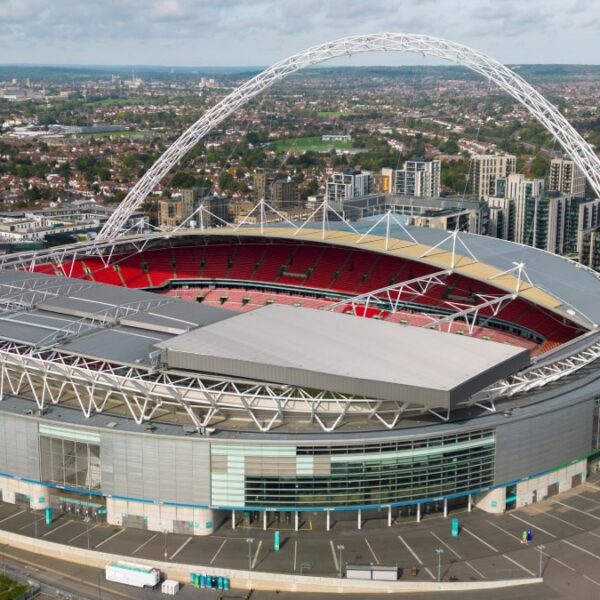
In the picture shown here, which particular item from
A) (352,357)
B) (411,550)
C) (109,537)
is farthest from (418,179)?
(109,537)

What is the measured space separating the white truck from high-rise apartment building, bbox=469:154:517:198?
87.1m

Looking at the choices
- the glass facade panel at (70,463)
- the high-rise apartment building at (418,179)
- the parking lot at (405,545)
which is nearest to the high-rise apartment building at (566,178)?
the high-rise apartment building at (418,179)

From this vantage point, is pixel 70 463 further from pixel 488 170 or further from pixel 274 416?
pixel 488 170

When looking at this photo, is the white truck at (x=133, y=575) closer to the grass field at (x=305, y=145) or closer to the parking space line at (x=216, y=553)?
the parking space line at (x=216, y=553)

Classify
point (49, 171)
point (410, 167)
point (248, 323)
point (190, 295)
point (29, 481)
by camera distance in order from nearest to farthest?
point (29, 481) < point (248, 323) < point (190, 295) < point (410, 167) < point (49, 171)

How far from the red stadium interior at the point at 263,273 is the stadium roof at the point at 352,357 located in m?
17.9

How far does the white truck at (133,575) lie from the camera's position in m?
29.5

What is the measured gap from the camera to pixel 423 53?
48625 millimetres

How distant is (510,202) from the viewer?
286 feet

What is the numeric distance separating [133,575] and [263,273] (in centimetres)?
3336

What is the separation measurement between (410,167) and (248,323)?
77641 millimetres

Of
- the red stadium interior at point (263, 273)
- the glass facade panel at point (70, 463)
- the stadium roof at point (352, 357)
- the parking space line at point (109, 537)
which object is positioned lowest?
the parking space line at point (109, 537)

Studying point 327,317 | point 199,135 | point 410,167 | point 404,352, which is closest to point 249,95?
point 199,135

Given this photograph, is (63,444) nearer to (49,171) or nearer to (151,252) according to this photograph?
(151,252)
